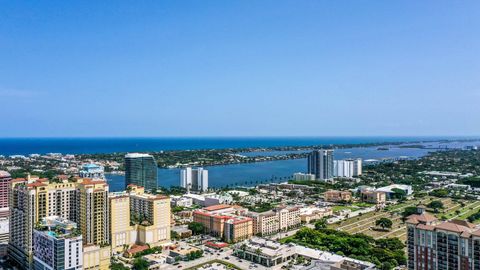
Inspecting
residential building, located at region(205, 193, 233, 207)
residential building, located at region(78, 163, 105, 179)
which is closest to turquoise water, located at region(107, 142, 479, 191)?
residential building, located at region(78, 163, 105, 179)

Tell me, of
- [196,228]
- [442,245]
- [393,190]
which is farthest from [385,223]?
[442,245]

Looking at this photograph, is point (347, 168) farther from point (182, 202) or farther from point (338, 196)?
point (182, 202)

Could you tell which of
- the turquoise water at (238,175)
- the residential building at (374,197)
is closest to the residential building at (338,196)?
the residential building at (374,197)

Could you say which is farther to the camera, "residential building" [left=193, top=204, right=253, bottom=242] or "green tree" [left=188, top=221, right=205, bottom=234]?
"green tree" [left=188, top=221, right=205, bottom=234]

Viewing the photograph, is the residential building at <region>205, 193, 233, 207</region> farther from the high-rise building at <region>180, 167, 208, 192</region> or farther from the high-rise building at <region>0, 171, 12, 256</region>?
the high-rise building at <region>0, 171, 12, 256</region>

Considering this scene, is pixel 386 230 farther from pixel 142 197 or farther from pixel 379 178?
pixel 379 178

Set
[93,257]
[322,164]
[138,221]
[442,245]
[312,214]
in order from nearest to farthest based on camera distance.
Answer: [442,245] < [93,257] < [138,221] < [312,214] < [322,164]

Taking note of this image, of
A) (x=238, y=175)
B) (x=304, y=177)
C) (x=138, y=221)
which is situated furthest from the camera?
(x=238, y=175)
